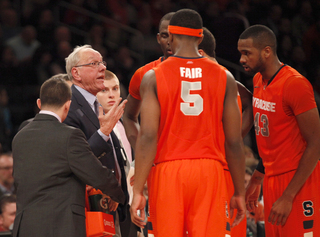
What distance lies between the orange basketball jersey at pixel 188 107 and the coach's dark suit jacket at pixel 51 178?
0.61 m

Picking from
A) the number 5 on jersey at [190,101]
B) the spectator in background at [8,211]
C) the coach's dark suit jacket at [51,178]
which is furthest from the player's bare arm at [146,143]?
the spectator in background at [8,211]

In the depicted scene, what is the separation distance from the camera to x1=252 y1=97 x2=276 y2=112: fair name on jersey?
367cm

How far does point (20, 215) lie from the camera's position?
3137 millimetres

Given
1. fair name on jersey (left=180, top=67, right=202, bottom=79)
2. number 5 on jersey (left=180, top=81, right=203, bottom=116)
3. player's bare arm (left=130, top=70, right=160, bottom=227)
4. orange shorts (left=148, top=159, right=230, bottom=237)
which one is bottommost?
orange shorts (left=148, top=159, right=230, bottom=237)

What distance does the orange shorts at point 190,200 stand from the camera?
9.37 ft

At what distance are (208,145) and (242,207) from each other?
507mm

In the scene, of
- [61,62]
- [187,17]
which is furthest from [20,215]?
[61,62]

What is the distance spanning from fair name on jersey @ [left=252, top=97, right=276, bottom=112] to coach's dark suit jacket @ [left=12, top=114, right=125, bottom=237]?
1451 millimetres

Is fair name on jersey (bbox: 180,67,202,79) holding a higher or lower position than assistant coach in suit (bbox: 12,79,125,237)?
higher

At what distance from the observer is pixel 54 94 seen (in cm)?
332

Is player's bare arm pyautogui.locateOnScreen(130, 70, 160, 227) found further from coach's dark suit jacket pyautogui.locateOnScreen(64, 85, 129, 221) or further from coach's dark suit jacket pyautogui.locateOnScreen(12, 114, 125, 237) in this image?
coach's dark suit jacket pyautogui.locateOnScreen(64, 85, 129, 221)

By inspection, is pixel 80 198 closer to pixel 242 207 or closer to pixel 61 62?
pixel 242 207

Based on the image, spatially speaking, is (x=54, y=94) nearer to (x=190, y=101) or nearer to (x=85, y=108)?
(x=85, y=108)

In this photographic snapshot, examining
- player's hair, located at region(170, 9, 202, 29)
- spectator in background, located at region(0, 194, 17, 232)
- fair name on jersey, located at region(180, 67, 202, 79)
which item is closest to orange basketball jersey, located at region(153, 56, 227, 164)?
fair name on jersey, located at region(180, 67, 202, 79)
